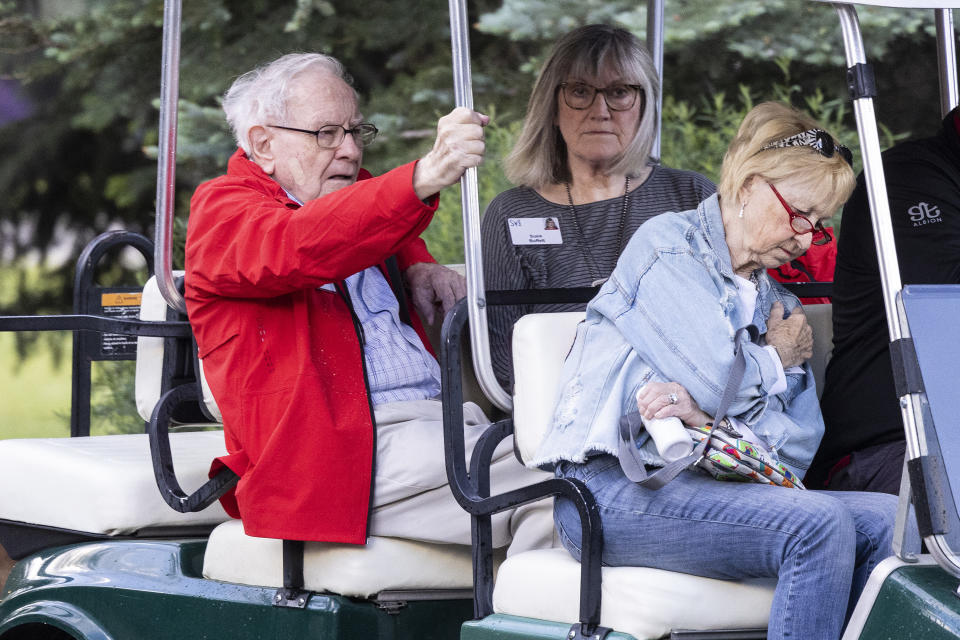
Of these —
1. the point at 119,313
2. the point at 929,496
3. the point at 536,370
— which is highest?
the point at 119,313

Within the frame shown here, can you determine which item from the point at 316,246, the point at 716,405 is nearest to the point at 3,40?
the point at 316,246

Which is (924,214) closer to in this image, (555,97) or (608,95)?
(608,95)

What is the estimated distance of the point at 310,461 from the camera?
2.71 m

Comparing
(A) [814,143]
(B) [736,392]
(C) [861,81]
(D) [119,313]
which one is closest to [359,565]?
(B) [736,392]

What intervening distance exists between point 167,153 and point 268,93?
0.88ft

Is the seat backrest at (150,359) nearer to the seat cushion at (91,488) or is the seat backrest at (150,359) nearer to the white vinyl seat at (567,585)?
the seat cushion at (91,488)

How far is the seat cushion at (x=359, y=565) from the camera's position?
8.94 ft

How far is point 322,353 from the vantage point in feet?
9.18

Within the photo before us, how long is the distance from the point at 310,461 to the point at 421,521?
263 millimetres

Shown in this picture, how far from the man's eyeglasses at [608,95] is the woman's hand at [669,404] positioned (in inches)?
54.1

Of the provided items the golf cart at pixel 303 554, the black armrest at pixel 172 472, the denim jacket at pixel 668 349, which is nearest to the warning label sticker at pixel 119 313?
the golf cart at pixel 303 554

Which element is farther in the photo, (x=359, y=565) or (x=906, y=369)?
(x=359, y=565)

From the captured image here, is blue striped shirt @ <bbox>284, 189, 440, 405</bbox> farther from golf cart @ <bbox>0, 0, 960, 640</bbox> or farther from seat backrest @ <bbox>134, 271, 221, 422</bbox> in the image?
seat backrest @ <bbox>134, 271, 221, 422</bbox>

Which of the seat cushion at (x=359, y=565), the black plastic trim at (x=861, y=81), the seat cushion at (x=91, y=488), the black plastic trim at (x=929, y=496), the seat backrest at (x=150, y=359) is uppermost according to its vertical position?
the black plastic trim at (x=861, y=81)
